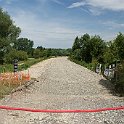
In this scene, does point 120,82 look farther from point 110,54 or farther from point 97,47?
point 97,47

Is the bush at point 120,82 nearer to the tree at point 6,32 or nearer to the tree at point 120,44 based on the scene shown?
the tree at point 120,44

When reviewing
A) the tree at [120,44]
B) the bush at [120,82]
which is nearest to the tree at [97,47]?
the tree at [120,44]

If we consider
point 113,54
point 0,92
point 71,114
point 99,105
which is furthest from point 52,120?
point 113,54

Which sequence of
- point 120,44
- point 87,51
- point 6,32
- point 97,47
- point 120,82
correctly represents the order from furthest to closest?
point 87,51, point 97,47, point 6,32, point 120,44, point 120,82

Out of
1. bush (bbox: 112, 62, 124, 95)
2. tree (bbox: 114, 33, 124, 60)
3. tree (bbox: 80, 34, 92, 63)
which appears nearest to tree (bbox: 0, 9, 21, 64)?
tree (bbox: 80, 34, 92, 63)

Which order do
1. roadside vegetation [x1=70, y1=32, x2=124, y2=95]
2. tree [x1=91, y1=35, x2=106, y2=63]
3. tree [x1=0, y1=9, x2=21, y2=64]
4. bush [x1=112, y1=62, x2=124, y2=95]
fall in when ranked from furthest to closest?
1. tree [x1=91, y1=35, x2=106, y2=63]
2. tree [x1=0, y1=9, x2=21, y2=64]
3. roadside vegetation [x1=70, y1=32, x2=124, y2=95]
4. bush [x1=112, y1=62, x2=124, y2=95]

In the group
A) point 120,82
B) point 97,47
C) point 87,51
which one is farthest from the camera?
point 87,51

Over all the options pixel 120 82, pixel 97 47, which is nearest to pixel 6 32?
pixel 97 47

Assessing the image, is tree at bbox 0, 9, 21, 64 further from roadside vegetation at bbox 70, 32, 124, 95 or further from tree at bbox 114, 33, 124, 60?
tree at bbox 114, 33, 124, 60

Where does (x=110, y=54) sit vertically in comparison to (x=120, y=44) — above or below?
below

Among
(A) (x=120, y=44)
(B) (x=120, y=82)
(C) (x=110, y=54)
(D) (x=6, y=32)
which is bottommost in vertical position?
(B) (x=120, y=82)

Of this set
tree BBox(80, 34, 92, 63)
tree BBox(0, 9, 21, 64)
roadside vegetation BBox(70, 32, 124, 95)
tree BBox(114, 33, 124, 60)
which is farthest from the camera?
tree BBox(80, 34, 92, 63)

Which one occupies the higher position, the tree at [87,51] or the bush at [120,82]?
the tree at [87,51]

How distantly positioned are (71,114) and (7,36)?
4821 centimetres
